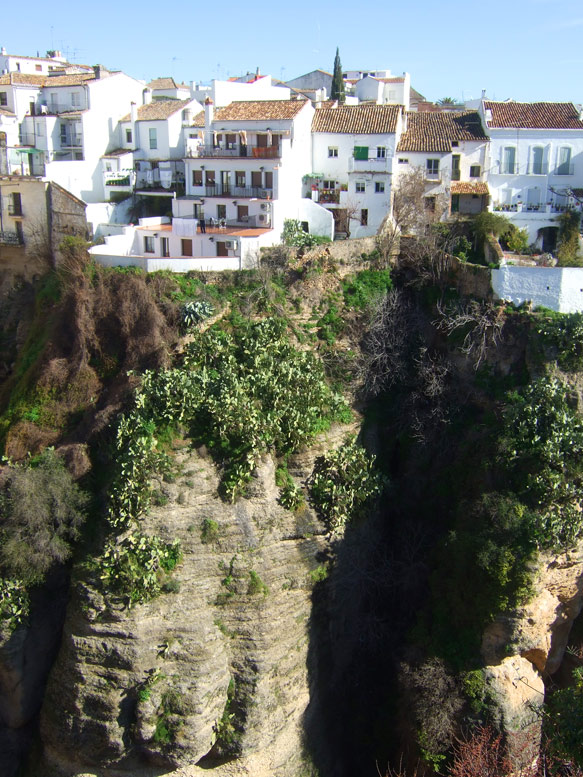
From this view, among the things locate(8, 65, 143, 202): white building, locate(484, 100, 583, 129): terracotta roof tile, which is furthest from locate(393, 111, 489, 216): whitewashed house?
locate(8, 65, 143, 202): white building

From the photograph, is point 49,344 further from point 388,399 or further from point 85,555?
point 388,399

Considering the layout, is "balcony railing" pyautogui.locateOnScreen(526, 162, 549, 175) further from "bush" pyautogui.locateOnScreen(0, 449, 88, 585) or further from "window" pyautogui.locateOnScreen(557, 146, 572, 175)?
"bush" pyautogui.locateOnScreen(0, 449, 88, 585)

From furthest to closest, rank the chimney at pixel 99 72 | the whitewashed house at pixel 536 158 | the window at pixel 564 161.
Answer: the chimney at pixel 99 72, the window at pixel 564 161, the whitewashed house at pixel 536 158

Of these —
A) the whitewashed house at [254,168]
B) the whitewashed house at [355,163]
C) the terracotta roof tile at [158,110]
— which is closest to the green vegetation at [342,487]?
the whitewashed house at [254,168]

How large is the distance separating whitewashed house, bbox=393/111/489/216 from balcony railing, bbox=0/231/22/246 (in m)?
15.6

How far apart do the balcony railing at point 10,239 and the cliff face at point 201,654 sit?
13.5 meters

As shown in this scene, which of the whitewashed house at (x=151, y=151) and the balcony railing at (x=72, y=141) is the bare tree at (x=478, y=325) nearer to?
the whitewashed house at (x=151, y=151)

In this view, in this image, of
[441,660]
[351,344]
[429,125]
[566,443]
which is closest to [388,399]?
[351,344]

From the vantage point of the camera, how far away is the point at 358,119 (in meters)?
31.8

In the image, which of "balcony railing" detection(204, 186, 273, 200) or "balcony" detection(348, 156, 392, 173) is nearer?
"balcony railing" detection(204, 186, 273, 200)

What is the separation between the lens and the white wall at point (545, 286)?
2372cm

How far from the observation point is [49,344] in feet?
81.9

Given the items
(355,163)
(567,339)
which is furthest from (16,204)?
(567,339)

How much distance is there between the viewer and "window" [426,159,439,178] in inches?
1234
